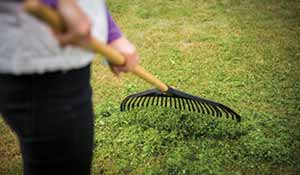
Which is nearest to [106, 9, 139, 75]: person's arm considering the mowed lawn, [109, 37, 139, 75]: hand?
[109, 37, 139, 75]: hand

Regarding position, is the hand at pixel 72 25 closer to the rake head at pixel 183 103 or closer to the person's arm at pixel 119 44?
the person's arm at pixel 119 44

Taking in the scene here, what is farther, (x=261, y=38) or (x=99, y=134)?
(x=261, y=38)

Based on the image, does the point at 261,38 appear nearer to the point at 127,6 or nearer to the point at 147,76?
the point at 127,6

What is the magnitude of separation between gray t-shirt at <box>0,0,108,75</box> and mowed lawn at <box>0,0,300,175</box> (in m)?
1.61

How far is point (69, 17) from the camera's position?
2.69 ft

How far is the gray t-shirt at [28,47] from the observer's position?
918 mm

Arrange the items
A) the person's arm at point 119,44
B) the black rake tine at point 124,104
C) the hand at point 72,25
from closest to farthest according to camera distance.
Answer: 1. the hand at point 72,25
2. the person's arm at point 119,44
3. the black rake tine at point 124,104

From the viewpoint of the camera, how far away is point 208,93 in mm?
3246

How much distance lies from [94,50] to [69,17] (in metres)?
0.23

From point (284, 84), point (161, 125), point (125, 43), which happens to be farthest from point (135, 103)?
point (125, 43)

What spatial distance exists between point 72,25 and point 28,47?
0.20 meters

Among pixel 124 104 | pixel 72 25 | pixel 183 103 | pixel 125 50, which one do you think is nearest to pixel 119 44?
pixel 125 50

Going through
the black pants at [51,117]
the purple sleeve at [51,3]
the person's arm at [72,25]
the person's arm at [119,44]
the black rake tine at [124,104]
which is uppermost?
the purple sleeve at [51,3]

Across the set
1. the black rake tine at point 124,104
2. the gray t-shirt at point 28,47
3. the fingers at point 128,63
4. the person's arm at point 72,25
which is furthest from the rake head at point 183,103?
the person's arm at point 72,25
